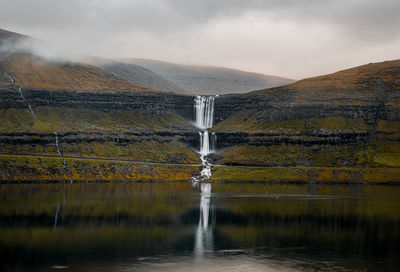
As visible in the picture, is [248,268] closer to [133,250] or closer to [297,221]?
[133,250]

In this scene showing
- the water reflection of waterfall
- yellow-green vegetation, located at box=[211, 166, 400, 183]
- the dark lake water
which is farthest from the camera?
yellow-green vegetation, located at box=[211, 166, 400, 183]

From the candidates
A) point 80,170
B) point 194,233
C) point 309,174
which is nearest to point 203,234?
point 194,233

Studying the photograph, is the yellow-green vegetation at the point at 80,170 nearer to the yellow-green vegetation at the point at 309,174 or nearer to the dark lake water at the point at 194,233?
the yellow-green vegetation at the point at 309,174

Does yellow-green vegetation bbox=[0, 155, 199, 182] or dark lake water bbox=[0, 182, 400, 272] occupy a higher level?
yellow-green vegetation bbox=[0, 155, 199, 182]

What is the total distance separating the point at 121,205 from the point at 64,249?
43.3 m

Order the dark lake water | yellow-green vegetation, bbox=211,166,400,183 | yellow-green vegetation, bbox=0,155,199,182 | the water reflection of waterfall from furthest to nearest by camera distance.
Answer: yellow-green vegetation, bbox=211,166,400,183
yellow-green vegetation, bbox=0,155,199,182
the water reflection of waterfall
the dark lake water

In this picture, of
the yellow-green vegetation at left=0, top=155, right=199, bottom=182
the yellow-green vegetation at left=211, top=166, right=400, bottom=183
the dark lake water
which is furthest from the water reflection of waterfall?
the yellow-green vegetation at left=211, top=166, right=400, bottom=183

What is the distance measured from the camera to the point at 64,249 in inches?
2389

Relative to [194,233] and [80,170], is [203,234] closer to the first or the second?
[194,233]

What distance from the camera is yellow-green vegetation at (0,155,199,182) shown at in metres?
167

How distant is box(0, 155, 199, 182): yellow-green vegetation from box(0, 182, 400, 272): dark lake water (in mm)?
43940

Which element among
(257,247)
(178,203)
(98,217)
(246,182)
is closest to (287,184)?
(246,182)

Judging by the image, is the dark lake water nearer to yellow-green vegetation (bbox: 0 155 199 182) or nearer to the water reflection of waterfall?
the water reflection of waterfall

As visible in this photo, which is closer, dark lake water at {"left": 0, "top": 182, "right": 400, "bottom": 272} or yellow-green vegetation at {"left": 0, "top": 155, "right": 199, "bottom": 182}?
dark lake water at {"left": 0, "top": 182, "right": 400, "bottom": 272}
